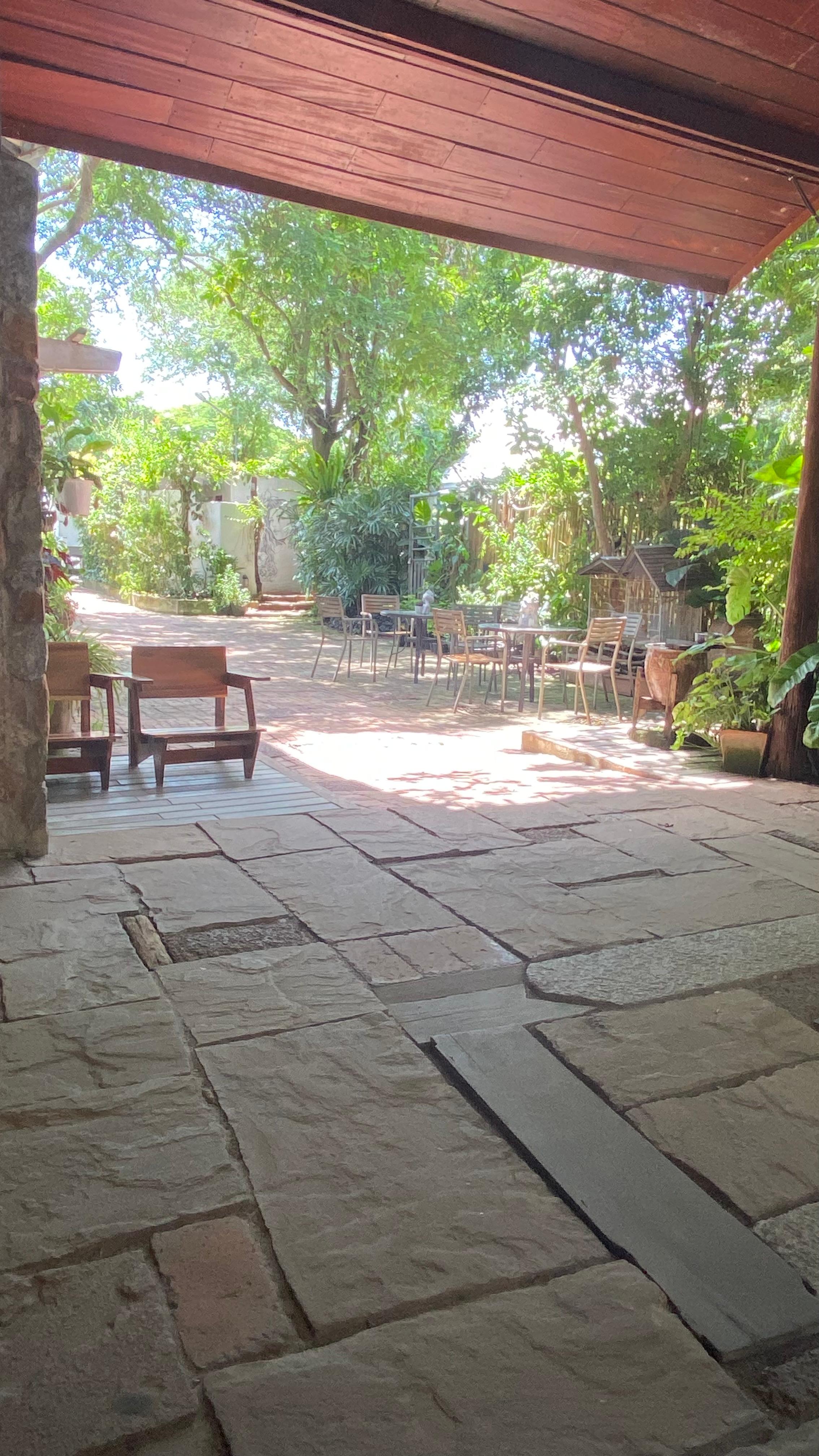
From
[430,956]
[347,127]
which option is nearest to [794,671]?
[430,956]

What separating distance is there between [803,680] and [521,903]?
2.81 metres

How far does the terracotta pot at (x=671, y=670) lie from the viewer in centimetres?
653

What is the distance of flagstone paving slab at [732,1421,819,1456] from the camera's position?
132 centimetres

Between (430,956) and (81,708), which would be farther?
(81,708)

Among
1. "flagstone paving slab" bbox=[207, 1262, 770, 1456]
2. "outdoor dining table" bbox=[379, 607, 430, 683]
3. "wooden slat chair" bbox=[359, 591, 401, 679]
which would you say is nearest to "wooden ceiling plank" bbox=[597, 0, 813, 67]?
"flagstone paving slab" bbox=[207, 1262, 770, 1456]

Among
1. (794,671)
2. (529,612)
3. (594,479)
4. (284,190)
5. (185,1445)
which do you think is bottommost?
(185,1445)

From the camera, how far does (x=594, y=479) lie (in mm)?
11352

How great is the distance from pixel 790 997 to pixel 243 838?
2.22 m

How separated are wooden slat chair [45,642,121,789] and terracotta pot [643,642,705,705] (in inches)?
137

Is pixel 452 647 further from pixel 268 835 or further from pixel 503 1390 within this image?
pixel 503 1390

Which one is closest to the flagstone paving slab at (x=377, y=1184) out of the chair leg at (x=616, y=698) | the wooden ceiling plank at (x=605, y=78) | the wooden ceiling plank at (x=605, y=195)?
the wooden ceiling plank at (x=605, y=78)

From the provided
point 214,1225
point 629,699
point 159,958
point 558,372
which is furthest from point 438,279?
point 214,1225

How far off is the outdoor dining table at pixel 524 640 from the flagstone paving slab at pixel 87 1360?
7.26 meters

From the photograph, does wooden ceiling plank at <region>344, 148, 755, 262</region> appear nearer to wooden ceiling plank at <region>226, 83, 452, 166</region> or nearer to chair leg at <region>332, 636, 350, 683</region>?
wooden ceiling plank at <region>226, 83, 452, 166</region>
